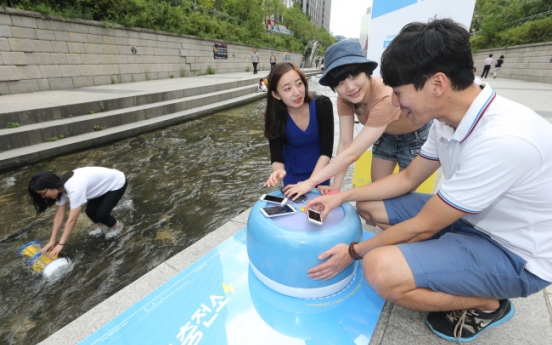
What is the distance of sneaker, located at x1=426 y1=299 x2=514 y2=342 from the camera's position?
1.68 metres

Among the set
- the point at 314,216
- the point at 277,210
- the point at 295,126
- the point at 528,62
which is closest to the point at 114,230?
the point at 277,210

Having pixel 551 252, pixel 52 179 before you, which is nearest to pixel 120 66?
pixel 52 179

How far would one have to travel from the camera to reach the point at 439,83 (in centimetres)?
140

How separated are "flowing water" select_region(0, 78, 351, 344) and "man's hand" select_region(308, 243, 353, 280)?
6.33ft

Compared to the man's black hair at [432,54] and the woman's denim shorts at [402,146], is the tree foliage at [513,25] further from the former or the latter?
the man's black hair at [432,54]

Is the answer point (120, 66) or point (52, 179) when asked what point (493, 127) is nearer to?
point (52, 179)

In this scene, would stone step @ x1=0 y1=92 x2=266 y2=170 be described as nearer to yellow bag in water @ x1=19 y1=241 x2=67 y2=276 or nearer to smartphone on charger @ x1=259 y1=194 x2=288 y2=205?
yellow bag in water @ x1=19 y1=241 x2=67 y2=276

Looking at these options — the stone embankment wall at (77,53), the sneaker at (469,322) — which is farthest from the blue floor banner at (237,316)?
the stone embankment wall at (77,53)

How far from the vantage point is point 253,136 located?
7.71 metres

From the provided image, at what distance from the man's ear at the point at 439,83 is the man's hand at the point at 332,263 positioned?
105cm

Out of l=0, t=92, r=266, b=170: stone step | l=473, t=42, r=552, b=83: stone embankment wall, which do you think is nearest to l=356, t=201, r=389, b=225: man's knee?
l=0, t=92, r=266, b=170: stone step

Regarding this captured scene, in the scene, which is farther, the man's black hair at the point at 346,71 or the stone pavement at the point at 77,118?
the stone pavement at the point at 77,118

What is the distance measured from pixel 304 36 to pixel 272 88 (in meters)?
56.7

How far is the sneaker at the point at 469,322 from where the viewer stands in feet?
5.50
